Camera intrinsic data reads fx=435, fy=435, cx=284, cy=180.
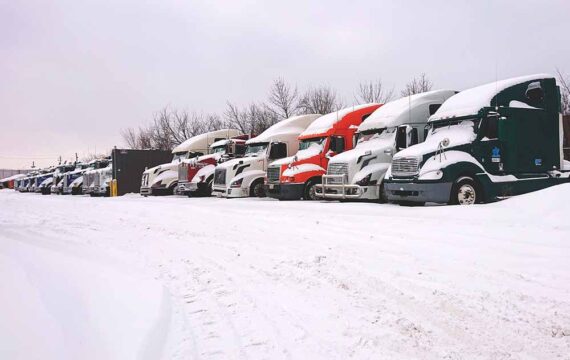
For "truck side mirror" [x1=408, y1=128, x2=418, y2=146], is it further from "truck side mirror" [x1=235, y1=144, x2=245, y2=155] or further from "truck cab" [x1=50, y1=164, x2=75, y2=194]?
"truck cab" [x1=50, y1=164, x2=75, y2=194]

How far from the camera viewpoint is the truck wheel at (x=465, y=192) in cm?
1082

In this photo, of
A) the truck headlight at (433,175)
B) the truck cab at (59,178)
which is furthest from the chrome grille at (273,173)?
the truck cab at (59,178)

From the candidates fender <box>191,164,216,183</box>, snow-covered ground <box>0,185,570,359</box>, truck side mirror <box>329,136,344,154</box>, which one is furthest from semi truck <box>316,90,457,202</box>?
Result: fender <box>191,164,216,183</box>

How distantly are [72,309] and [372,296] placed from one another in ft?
8.43

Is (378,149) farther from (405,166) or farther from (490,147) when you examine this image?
(490,147)

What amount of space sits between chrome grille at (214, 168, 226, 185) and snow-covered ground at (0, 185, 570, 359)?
10630 millimetres

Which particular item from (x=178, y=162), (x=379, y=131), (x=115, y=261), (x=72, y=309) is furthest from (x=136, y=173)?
(x=72, y=309)

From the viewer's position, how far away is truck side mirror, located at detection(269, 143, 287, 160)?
1783 centimetres

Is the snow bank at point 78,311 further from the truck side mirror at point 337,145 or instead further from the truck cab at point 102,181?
the truck cab at point 102,181

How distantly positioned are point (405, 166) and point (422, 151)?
58 centimetres

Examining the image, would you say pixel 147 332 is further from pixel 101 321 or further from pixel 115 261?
pixel 115 261

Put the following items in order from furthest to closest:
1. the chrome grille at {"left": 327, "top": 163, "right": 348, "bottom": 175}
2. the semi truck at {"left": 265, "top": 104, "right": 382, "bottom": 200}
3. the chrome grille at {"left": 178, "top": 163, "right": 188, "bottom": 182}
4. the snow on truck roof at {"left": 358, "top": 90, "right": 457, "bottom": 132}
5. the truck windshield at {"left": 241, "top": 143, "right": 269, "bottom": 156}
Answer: the chrome grille at {"left": 178, "top": 163, "right": 188, "bottom": 182} → the truck windshield at {"left": 241, "top": 143, "right": 269, "bottom": 156} → the semi truck at {"left": 265, "top": 104, "right": 382, "bottom": 200} → the snow on truck roof at {"left": 358, "top": 90, "right": 457, "bottom": 132} → the chrome grille at {"left": 327, "top": 163, "right": 348, "bottom": 175}

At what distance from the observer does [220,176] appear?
18.4 metres

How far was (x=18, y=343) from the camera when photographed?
9.52 ft
